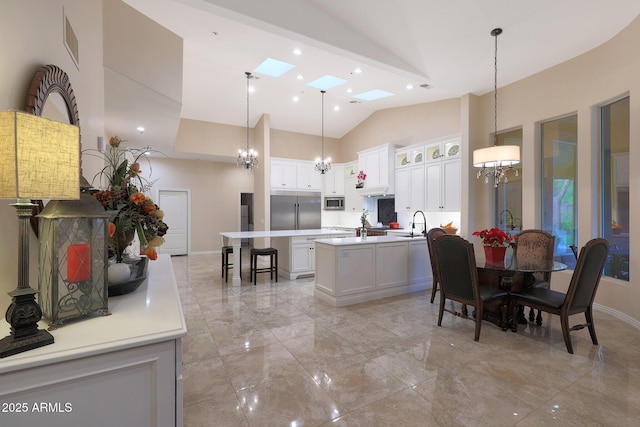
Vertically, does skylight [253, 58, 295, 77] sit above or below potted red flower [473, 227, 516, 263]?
above

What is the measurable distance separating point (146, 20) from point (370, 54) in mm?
2749

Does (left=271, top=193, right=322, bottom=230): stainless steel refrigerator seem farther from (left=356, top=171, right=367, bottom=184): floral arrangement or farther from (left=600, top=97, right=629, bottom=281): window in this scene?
(left=600, top=97, right=629, bottom=281): window

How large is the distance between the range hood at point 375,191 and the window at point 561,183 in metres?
3.17

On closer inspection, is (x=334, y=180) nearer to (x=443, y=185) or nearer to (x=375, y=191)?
(x=375, y=191)

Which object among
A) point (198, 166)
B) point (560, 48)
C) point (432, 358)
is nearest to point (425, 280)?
point (432, 358)

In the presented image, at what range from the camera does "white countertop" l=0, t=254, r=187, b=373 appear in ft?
3.02

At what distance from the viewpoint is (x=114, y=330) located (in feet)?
3.63

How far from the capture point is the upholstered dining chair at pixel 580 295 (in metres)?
2.61

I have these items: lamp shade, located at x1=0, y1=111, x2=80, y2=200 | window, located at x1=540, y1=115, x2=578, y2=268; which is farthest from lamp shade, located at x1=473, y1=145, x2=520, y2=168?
lamp shade, located at x1=0, y1=111, x2=80, y2=200

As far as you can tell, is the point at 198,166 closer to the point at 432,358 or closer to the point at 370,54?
the point at 370,54

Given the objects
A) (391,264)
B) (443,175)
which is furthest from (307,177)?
(391,264)

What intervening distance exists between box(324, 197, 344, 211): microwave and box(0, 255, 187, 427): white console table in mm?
7555

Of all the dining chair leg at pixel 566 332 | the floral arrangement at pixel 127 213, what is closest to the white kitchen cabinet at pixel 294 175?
the floral arrangement at pixel 127 213

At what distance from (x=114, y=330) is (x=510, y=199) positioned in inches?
223
